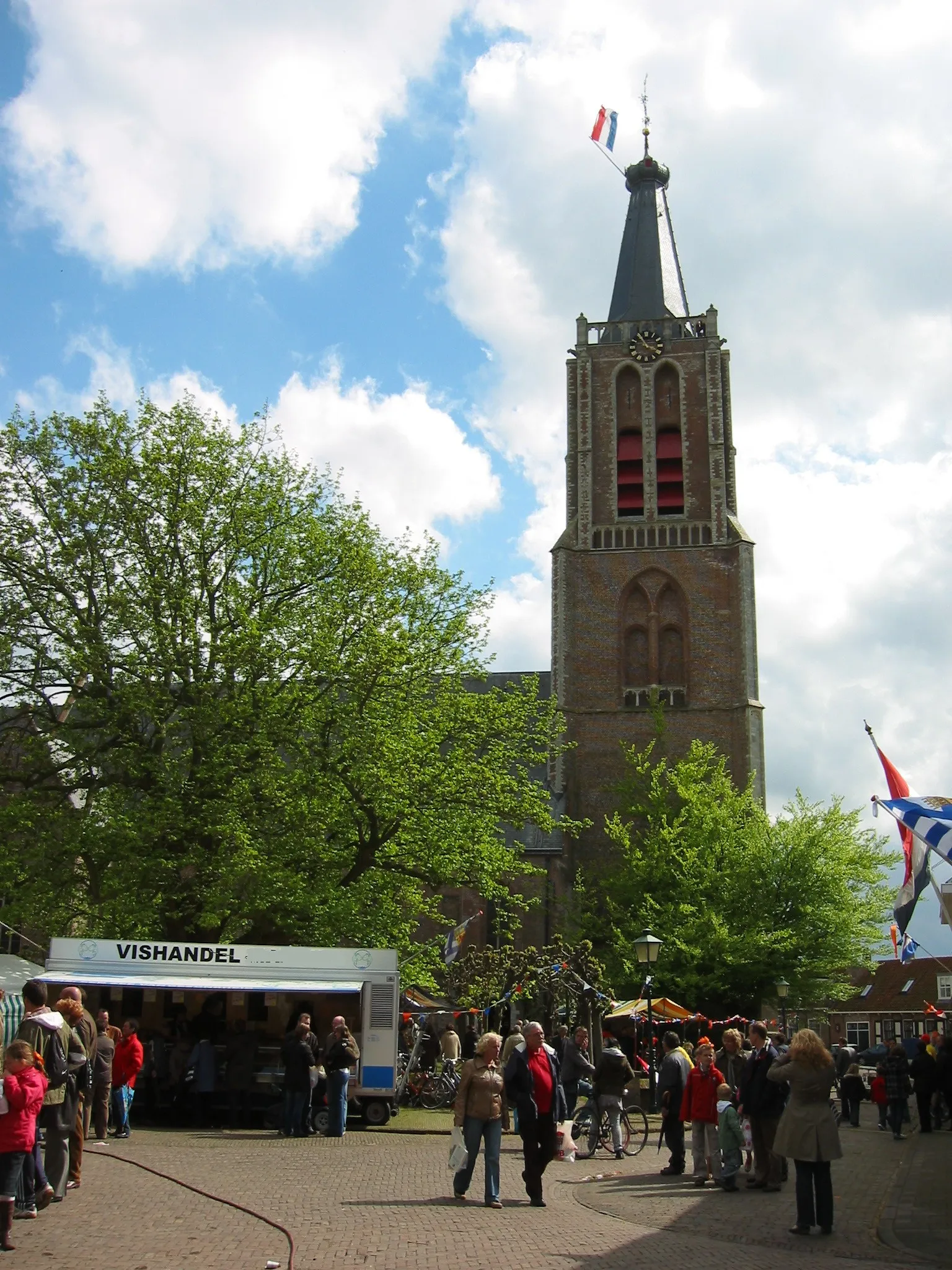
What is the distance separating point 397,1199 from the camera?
33.8 feet

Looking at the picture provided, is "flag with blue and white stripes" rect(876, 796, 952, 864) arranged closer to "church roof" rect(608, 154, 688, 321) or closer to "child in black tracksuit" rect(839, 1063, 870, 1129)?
"child in black tracksuit" rect(839, 1063, 870, 1129)

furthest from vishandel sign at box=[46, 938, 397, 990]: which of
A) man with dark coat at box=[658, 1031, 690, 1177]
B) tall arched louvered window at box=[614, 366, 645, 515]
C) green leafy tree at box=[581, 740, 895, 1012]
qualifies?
tall arched louvered window at box=[614, 366, 645, 515]

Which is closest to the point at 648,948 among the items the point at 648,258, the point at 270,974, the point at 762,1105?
the point at 270,974

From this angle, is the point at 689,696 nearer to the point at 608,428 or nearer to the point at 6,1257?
the point at 608,428

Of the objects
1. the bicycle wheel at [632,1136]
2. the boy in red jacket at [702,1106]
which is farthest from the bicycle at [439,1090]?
the boy in red jacket at [702,1106]

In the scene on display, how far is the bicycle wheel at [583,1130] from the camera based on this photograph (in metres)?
15.2

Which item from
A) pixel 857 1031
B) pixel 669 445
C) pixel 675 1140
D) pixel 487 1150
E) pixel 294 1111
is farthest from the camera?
pixel 857 1031

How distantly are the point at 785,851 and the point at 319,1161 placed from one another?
23078 millimetres

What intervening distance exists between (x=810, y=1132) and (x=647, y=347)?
126 ft

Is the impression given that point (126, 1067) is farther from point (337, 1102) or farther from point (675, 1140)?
point (675, 1140)

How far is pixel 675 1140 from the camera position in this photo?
13328 millimetres

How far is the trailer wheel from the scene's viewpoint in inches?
704

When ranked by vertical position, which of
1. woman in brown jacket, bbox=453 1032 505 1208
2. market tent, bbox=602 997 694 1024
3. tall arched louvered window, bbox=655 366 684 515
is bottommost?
woman in brown jacket, bbox=453 1032 505 1208

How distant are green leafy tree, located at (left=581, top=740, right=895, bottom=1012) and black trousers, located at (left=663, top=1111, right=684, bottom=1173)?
18.9 m
